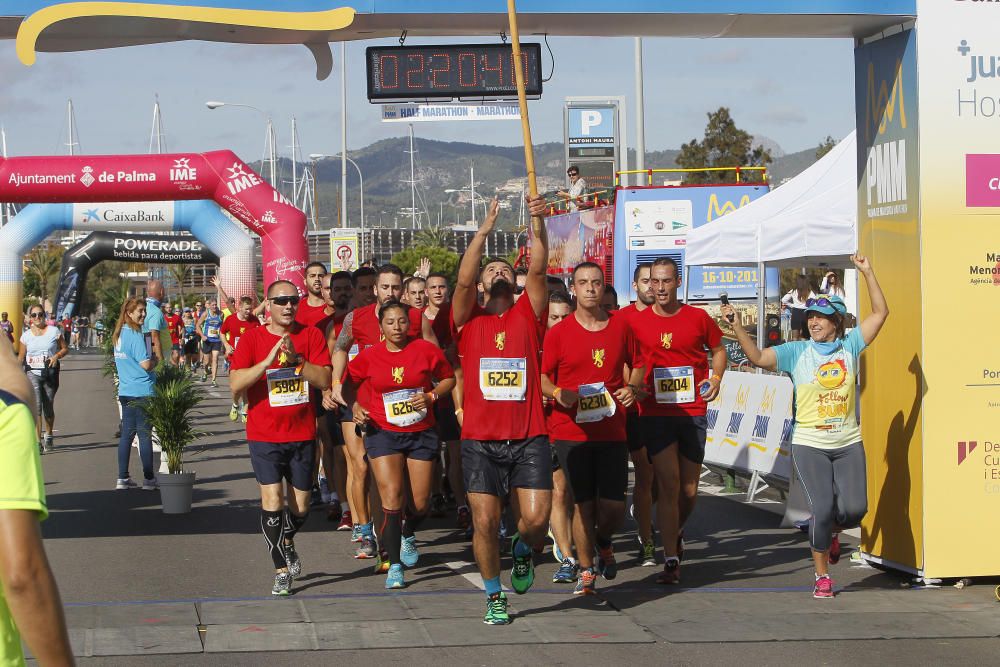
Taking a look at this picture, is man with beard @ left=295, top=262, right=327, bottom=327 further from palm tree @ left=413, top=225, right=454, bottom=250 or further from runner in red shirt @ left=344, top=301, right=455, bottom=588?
palm tree @ left=413, top=225, right=454, bottom=250

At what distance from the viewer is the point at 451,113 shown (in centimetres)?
2025

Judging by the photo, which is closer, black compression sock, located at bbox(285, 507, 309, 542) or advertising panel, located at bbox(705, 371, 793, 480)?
black compression sock, located at bbox(285, 507, 309, 542)

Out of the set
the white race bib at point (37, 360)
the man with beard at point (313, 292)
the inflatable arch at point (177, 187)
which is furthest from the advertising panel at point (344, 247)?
the man with beard at point (313, 292)

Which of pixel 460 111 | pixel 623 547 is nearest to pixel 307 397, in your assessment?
pixel 623 547

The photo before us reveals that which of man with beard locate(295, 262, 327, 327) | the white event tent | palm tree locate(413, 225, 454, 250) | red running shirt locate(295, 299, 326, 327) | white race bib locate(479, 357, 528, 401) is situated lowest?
white race bib locate(479, 357, 528, 401)

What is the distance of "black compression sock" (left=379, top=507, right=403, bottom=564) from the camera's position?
29.0 ft

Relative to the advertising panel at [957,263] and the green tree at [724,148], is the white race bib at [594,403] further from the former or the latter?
the green tree at [724,148]

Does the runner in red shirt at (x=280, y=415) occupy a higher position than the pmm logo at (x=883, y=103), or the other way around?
the pmm logo at (x=883, y=103)

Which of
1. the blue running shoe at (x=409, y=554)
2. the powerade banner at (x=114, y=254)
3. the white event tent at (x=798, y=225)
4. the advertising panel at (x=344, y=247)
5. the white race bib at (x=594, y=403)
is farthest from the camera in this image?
the powerade banner at (x=114, y=254)

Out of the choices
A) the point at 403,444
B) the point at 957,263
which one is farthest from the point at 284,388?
the point at 957,263

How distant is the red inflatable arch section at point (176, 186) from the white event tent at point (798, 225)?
22.7ft

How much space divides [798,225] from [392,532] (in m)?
8.77

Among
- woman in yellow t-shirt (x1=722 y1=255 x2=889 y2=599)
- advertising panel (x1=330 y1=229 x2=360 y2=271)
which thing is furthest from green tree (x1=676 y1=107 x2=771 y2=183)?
woman in yellow t-shirt (x1=722 y1=255 x2=889 y2=599)

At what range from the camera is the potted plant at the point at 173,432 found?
12367mm
